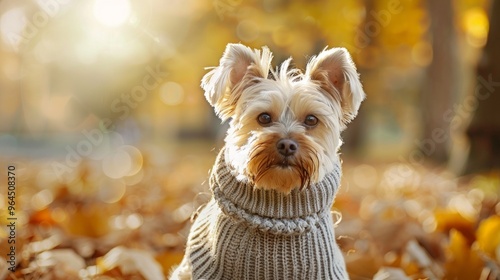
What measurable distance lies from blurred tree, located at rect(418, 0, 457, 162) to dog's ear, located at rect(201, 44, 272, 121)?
36.5 feet

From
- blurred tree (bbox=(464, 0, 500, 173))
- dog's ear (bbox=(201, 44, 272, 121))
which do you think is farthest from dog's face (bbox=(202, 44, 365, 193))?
blurred tree (bbox=(464, 0, 500, 173))

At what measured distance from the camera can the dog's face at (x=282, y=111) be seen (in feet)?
10.3

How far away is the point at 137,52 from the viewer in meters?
17.4

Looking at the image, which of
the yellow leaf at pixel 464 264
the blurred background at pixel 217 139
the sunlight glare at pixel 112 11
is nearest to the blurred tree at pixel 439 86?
the blurred background at pixel 217 139

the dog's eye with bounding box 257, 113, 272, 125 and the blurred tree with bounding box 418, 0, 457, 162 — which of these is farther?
the blurred tree with bounding box 418, 0, 457, 162

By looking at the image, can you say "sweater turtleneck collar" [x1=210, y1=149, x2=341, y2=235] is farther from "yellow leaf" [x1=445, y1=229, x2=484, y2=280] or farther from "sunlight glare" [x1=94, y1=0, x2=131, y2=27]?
"sunlight glare" [x1=94, y1=0, x2=131, y2=27]

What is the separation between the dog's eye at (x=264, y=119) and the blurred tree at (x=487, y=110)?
6.76 metres

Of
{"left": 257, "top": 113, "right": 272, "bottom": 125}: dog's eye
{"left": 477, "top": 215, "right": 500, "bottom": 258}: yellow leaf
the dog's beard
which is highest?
{"left": 257, "top": 113, "right": 272, "bottom": 125}: dog's eye

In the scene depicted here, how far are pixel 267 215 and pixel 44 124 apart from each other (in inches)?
1628

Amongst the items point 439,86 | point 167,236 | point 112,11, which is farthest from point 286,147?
point 439,86

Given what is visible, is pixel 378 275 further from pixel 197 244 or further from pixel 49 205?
pixel 49 205

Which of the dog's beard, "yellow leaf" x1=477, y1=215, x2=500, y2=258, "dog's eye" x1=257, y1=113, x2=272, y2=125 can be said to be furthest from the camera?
"yellow leaf" x1=477, y1=215, x2=500, y2=258

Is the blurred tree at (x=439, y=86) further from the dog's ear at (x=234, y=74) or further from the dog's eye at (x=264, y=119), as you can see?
the dog's eye at (x=264, y=119)

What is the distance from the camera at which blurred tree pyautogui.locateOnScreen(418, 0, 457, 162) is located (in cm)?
1439
